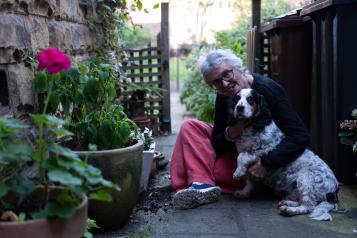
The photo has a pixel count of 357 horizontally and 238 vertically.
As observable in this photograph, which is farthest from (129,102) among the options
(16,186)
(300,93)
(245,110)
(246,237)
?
(16,186)

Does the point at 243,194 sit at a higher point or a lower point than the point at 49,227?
lower

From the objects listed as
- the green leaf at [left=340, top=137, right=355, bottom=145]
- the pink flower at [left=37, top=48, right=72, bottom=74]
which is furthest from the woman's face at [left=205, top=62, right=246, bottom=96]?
the pink flower at [left=37, top=48, right=72, bottom=74]

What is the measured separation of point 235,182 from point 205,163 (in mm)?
330

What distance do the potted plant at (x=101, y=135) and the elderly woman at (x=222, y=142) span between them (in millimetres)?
708

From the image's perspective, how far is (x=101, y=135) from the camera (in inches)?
115

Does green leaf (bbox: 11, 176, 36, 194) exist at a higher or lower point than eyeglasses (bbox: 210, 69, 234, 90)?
lower

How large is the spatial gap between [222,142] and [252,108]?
1.85 feet

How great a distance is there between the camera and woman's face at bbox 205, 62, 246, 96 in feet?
11.8

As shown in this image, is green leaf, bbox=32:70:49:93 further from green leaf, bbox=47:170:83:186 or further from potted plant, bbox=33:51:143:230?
green leaf, bbox=47:170:83:186

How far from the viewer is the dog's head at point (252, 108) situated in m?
3.45

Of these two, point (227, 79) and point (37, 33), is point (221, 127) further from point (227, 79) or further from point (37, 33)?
point (37, 33)

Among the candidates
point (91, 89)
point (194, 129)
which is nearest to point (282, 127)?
point (194, 129)

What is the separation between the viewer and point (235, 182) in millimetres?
4043

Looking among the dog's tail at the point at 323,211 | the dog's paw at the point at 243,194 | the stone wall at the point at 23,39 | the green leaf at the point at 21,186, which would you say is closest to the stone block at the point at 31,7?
the stone wall at the point at 23,39
